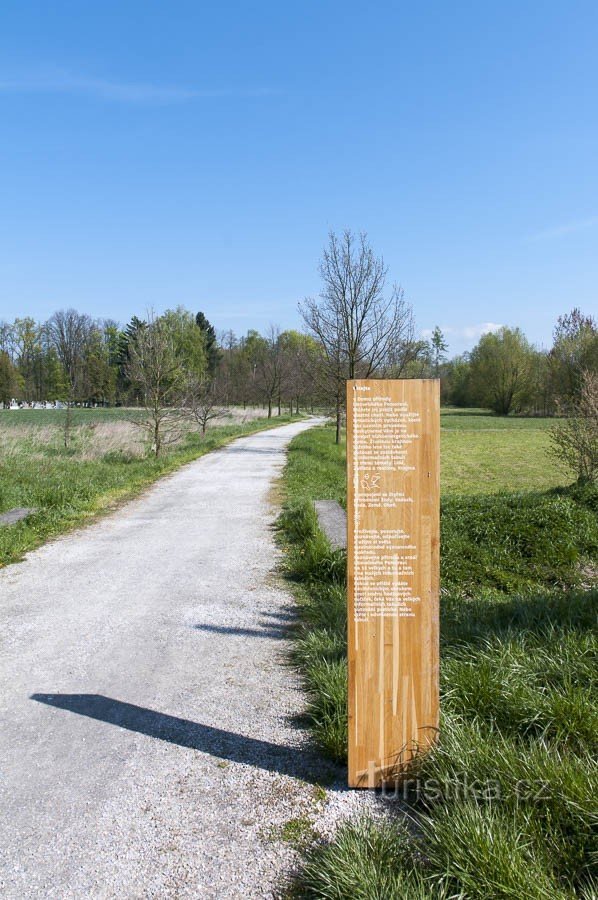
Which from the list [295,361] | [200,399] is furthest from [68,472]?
[295,361]

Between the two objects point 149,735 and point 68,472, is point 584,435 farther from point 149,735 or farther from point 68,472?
point 149,735

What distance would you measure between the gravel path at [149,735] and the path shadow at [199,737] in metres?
0.01

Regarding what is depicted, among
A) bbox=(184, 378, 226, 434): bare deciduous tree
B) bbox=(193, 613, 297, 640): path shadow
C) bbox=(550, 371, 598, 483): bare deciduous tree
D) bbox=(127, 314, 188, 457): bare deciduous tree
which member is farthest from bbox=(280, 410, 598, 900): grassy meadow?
bbox=(184, 378, 226, 434): bare deciduous tree

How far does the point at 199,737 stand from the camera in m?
3.74

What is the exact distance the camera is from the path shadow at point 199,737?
135 inches

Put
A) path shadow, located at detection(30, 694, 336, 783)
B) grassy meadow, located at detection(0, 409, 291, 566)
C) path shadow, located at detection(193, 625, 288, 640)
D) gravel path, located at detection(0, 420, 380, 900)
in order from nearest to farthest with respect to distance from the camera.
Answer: gravel path, located at detection(0, 420, 380, 900) → path shadow, located at detection(30, 694, 336, 783) → path shadow, located at detection(193, 625, 288, 640) → grassy meadow, located at detection(0, 409, 291, 566)

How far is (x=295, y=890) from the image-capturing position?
255 centimetres

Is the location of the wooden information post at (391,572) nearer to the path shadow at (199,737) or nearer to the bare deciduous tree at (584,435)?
the path shadow at (199,737)

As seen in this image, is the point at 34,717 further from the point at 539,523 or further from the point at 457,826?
the point at 539,523

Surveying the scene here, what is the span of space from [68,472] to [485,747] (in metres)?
12.6

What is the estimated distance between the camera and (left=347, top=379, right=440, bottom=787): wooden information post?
10.1ft

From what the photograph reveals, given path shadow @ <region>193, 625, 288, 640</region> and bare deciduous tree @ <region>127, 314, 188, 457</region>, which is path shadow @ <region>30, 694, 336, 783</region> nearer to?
path shadow @ <region>193, 625, 288, 640</region>

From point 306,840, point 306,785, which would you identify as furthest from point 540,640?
point 306,840

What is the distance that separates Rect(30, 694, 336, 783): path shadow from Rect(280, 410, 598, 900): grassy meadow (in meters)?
0.18
